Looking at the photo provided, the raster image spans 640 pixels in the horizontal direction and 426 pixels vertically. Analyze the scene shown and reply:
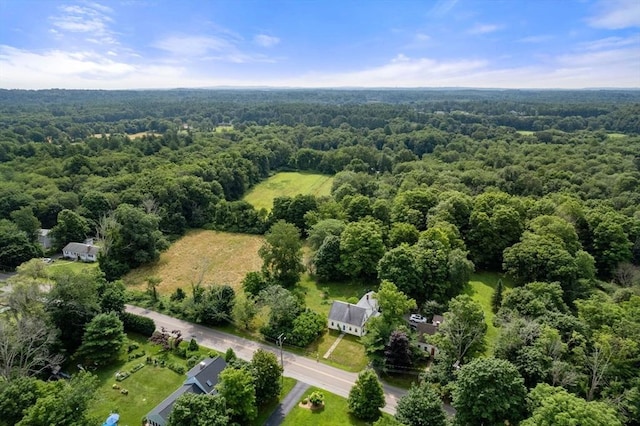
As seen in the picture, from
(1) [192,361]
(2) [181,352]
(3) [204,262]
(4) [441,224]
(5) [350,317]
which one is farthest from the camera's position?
(3) [204,262]

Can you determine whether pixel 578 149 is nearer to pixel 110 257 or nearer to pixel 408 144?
pixel 408 144

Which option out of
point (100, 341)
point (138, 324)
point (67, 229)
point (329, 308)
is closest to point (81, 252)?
point (67, 229)

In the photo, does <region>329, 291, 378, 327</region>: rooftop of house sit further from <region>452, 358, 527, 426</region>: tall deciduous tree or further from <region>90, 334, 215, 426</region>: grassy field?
<region>452, 358, 527, 426</region>: tall deciduous tree

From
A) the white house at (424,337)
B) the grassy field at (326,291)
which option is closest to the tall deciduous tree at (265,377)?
the white house at (424,337)

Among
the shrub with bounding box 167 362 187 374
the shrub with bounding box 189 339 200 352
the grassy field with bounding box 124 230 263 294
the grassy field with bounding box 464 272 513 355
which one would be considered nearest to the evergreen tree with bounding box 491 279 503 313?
the grassy field with bounding box 464 272 513 355

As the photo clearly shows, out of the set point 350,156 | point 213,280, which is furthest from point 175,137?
point 213,280

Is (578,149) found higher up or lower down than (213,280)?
higher up

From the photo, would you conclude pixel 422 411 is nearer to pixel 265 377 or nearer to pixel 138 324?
pixel 265 377
